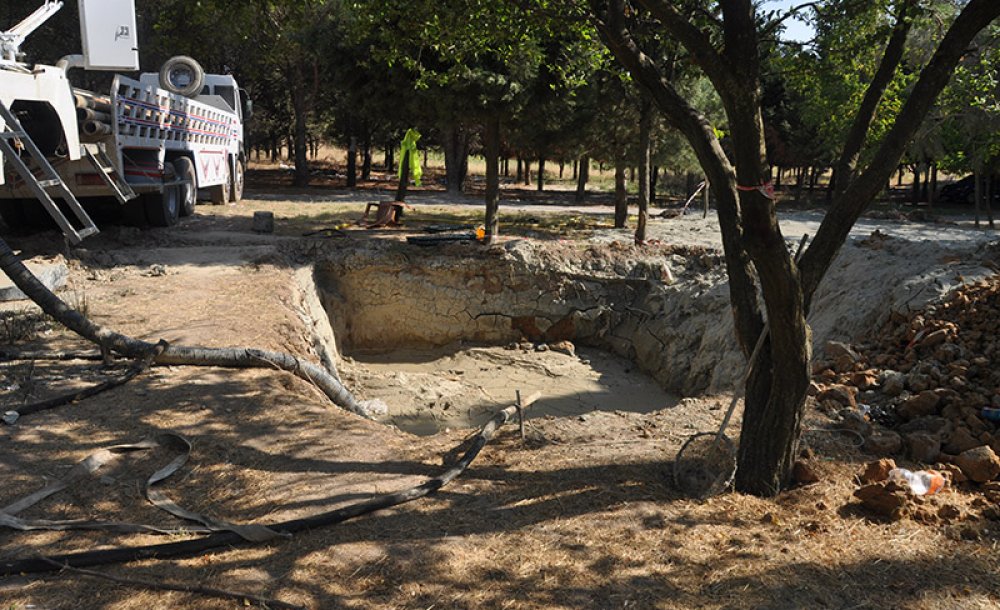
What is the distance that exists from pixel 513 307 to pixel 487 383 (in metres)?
2.10

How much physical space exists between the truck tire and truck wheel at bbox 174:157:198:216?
62.1 inches

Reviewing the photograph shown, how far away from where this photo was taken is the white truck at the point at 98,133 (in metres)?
8.01

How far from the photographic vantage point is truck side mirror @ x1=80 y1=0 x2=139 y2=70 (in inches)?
356

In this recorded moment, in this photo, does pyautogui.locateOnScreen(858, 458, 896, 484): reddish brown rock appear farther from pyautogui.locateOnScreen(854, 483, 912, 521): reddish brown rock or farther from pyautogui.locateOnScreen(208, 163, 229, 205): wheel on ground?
pyautogui.locateOnScreen(208, 163, 229, 205): wheel on ground

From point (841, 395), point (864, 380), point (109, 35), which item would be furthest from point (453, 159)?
point (841, 395)

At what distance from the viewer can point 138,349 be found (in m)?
6.60

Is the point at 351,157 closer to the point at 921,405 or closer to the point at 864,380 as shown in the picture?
the point at 864,380

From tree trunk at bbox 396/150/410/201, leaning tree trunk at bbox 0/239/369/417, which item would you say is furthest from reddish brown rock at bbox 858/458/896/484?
tree trunk at bbox 396/150/410/201

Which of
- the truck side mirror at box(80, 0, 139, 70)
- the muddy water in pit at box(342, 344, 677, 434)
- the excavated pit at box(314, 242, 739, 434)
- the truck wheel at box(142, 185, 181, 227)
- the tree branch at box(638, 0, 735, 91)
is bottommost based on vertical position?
the muddy water in pit at box(342, 344, 677, 434)

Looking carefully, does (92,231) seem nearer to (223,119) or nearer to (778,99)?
(223,119)

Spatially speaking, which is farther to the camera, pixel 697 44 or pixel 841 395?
pixel 841 395

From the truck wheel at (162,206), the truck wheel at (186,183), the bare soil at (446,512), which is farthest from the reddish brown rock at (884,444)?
the truck wheel at (186,183)

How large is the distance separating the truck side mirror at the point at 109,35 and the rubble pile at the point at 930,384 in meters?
9.05

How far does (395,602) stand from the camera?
3.43 metres
